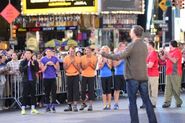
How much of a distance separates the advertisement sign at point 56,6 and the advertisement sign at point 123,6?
2385mm

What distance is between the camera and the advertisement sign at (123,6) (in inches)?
1430

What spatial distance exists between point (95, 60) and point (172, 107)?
9.02ft

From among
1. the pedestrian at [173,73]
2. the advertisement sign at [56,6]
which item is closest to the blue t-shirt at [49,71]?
the pedestrian at [173,73]

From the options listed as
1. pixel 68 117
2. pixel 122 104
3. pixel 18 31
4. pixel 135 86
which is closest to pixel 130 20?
pixel 18 31

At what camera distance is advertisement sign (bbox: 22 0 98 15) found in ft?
111

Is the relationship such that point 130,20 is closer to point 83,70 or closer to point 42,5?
point 42,5

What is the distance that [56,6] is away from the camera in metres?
34.1

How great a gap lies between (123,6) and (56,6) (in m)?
5.69

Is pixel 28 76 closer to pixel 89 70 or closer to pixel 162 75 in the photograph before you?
pixel 89 70

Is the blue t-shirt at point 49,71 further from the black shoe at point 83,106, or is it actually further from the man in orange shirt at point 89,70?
the black shoe at point 83,106

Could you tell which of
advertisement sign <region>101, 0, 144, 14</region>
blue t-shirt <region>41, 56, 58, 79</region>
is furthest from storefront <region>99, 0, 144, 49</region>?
blue t-shirt <region>41, 56, 58, 79</region>

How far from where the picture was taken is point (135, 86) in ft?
38.9

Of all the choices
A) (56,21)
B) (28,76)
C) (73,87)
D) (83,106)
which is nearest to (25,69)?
(28,76)

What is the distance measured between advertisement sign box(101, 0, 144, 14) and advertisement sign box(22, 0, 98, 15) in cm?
238
